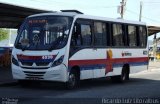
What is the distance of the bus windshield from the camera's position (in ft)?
60.8

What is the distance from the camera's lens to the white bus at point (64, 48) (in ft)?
59.9

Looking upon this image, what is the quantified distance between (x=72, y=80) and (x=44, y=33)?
2.02 m

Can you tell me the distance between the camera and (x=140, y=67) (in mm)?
25484

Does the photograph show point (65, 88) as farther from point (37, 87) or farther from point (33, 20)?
point (33, 20)

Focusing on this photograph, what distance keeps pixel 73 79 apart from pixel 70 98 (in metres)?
3.64

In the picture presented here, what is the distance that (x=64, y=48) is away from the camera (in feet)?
60.1

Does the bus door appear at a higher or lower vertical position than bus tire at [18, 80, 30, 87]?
higher

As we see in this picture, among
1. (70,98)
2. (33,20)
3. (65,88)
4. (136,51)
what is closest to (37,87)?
(65,88)

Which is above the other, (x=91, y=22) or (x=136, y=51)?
(x=91, y=22)

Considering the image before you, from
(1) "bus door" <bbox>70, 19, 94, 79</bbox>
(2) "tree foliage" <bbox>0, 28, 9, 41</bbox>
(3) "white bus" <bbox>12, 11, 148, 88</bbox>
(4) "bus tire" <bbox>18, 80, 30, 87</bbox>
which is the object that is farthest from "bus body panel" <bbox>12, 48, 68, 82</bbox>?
(2) "tree foliage" <bbox>0, 28, 9, 41</bbox>

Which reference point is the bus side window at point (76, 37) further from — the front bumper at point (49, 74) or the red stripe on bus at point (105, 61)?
the front bumper at point (49, 74)

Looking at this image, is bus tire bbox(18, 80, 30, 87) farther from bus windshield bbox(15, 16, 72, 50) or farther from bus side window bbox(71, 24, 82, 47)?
bus side window bbox(71, 24, 82, 47)

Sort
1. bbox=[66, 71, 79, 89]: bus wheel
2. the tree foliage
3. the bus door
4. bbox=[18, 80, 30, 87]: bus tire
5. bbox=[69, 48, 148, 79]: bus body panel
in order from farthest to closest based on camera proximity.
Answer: the tree foliage → bbox=[69, 48, 148, 79]: bus body panel → bbox=[18, 80, 30, 87]: bus tire → the bus door → bbox=[66, 71, 79, 89]: bus wheel

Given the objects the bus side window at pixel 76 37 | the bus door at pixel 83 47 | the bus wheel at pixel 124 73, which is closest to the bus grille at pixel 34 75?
the bus door at pixel 83 47
